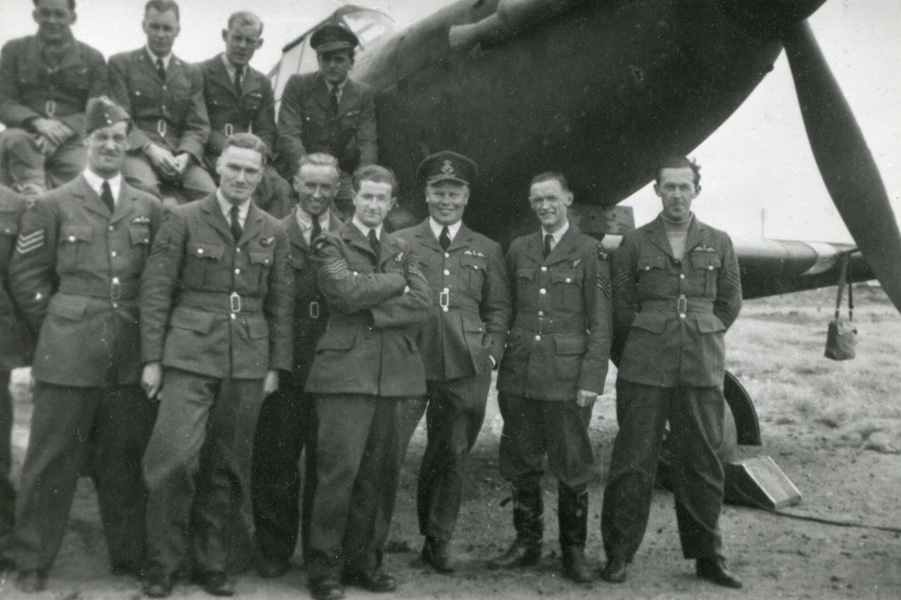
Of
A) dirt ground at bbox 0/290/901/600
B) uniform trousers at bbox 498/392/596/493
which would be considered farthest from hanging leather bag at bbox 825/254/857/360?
uniform trousers at bbox 498/392/596/493

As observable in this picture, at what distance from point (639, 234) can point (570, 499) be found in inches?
51.9

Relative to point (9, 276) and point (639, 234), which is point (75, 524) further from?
point (639, 234)

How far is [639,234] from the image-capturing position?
13.0ft

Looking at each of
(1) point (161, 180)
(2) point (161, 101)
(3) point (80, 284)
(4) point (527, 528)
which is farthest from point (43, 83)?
(4) point (527, 528)

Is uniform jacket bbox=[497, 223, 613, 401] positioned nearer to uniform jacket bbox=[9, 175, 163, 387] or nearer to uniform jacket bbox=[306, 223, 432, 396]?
uniform jacket bbox=[306, 223, 432, 396]

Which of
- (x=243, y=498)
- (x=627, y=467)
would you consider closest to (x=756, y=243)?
(x=627, y=467)

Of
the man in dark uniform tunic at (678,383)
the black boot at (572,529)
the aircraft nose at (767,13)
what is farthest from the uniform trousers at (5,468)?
the aircraft nose at (767,13)

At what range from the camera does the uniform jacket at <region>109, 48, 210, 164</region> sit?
4.25 metres

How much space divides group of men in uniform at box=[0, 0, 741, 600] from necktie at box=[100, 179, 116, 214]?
1 centimetres

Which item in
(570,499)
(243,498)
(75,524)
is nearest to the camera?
(243,498)

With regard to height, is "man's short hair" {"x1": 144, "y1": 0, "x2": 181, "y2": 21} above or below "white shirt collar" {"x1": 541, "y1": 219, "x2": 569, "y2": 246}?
above

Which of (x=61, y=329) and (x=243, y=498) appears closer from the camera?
(x=61, y=329)

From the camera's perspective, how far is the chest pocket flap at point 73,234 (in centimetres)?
331

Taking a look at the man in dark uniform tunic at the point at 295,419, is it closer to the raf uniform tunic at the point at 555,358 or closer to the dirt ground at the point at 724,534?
the dirt ground at the point at 724,534
